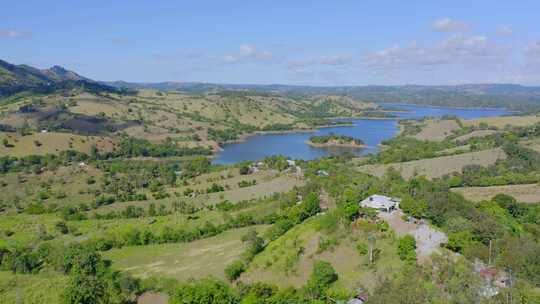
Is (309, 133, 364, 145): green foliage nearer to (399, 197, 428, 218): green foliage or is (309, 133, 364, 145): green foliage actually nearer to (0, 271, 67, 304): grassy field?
(399, 197, 428, 218): green foliage

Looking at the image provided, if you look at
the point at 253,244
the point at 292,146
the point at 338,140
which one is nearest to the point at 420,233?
the point at 253,244

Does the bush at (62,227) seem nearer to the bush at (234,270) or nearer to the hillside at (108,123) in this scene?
the bush at (234,270)

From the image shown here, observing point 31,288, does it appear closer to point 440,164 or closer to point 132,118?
point 440,164

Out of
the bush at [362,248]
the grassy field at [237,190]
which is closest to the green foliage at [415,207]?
the bush at [362,248]

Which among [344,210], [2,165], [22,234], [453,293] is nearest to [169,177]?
[22,234]

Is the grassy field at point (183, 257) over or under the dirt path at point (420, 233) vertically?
under

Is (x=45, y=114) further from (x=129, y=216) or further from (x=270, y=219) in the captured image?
(x=270, y=219)

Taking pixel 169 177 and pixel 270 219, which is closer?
pixel 270 219
